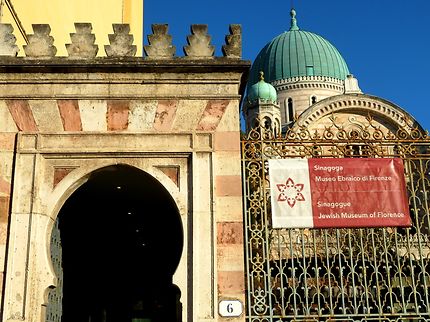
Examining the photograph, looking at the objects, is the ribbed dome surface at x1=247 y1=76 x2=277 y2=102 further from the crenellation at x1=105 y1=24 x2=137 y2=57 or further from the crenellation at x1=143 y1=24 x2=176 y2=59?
the crenellation at x1=105 y1=24 x2=137 y2=57

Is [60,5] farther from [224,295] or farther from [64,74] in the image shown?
[224,295]

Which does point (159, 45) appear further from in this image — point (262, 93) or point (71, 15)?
point (262, 93)

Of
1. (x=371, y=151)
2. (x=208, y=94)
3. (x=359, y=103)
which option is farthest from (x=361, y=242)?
(x=359, y=103)

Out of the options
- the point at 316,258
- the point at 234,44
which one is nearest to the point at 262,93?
the point at 234,44

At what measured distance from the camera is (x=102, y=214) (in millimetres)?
12422

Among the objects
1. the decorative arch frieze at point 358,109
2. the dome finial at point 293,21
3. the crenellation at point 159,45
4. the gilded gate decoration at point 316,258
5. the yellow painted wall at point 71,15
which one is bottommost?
the gilded gate decoration at point 316,258

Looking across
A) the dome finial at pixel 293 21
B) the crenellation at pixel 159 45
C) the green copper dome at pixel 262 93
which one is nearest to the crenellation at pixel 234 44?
the crenellation at pixel 159 45

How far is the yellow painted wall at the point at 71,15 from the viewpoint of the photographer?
1281cm

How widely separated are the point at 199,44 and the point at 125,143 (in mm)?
2014

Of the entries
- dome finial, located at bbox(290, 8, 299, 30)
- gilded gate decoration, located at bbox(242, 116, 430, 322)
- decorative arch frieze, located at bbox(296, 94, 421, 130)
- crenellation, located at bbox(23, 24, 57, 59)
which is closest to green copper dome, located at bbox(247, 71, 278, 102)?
decorative arch frieze, located at bbox(296, 94, 421, 130)

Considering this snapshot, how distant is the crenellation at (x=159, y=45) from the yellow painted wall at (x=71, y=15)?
3.72 m

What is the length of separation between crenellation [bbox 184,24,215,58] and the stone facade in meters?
0.02

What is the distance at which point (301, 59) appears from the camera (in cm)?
4956

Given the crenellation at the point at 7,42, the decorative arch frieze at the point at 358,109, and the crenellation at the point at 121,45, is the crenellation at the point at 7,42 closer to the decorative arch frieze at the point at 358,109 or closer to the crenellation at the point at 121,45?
the crenellation at the point at 121,45
